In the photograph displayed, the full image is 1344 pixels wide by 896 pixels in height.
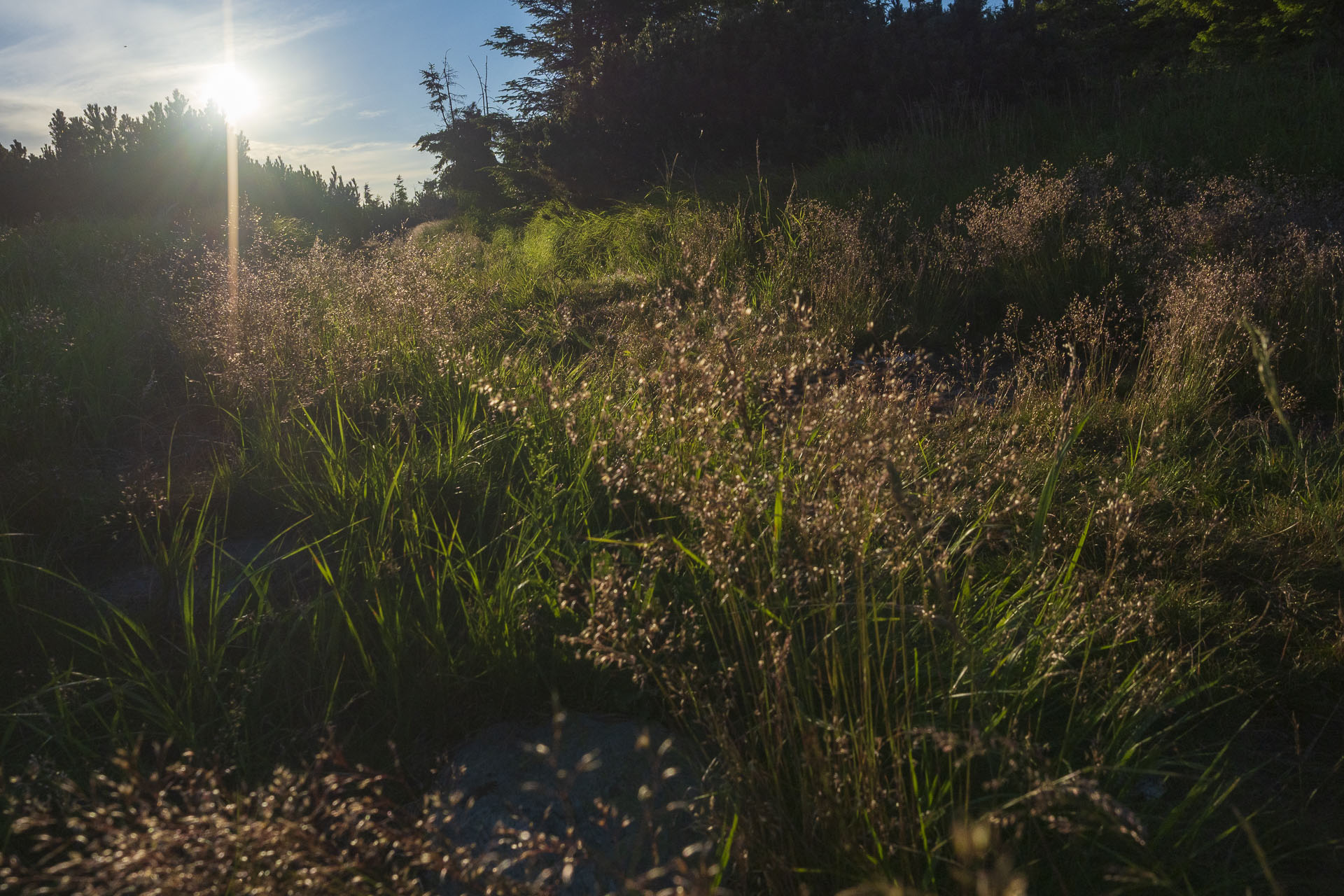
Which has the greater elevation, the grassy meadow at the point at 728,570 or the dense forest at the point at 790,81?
the dense forest at the point at 790,81

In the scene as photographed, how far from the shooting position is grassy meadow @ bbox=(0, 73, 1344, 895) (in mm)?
1364

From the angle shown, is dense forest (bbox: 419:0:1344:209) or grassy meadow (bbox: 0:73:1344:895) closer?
grassy meadow (bbox: 0:73:1344:895)

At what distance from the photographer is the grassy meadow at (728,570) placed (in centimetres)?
136

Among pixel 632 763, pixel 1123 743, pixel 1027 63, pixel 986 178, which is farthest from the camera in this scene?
pixel 1027 63

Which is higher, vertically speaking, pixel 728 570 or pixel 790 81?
pixel 790 81

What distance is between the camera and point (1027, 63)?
9102 millimetres

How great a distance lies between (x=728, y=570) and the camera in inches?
57.7

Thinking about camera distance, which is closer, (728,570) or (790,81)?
(728,570)

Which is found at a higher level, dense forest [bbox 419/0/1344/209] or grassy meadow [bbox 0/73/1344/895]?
dense forest [bbox 419/0/1344/209]

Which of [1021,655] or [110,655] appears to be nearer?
[1021,655]

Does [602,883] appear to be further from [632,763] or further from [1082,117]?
[1082,117]

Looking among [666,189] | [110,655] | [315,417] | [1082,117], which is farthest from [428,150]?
[110,655]

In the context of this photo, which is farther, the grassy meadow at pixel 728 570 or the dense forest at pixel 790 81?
the dense forest at pixel 790 81

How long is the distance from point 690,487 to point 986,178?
581cm
